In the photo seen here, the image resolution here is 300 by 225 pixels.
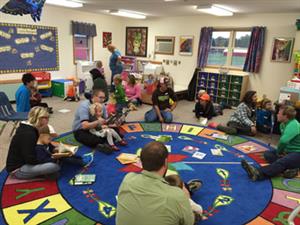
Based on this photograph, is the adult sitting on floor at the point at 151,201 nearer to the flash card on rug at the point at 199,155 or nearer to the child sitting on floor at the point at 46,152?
the child sitting on floor at the point at 46,152

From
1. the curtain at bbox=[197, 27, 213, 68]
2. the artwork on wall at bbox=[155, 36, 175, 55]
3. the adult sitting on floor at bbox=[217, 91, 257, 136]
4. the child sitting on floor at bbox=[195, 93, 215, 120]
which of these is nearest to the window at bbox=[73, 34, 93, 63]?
the artwork on wall at bbox=[155, 36, 175, 55]

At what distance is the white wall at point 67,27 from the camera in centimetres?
695

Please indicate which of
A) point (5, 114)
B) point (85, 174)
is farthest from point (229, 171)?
point (5, 114)

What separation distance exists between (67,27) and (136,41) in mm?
2555

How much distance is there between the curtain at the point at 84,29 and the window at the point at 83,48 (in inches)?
12.1

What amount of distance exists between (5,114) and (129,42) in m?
6.23

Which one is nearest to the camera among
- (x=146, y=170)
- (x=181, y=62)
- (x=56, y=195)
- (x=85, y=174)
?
(x=146, y=170)

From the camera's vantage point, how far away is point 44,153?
3.00 m

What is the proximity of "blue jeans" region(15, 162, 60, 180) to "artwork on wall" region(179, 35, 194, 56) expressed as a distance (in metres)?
6.30

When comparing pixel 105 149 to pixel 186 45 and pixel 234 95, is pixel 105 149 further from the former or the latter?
pixel 186 45

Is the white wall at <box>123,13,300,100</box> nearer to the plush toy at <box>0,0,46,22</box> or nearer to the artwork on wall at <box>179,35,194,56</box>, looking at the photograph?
the artwork on wall at <box>179,35,194,56</box>

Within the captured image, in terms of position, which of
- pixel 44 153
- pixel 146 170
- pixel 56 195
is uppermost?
pixel 146 170

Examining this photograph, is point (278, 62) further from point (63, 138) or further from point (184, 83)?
point (63, 138)

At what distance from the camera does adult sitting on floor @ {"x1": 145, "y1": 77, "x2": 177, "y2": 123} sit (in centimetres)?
544
